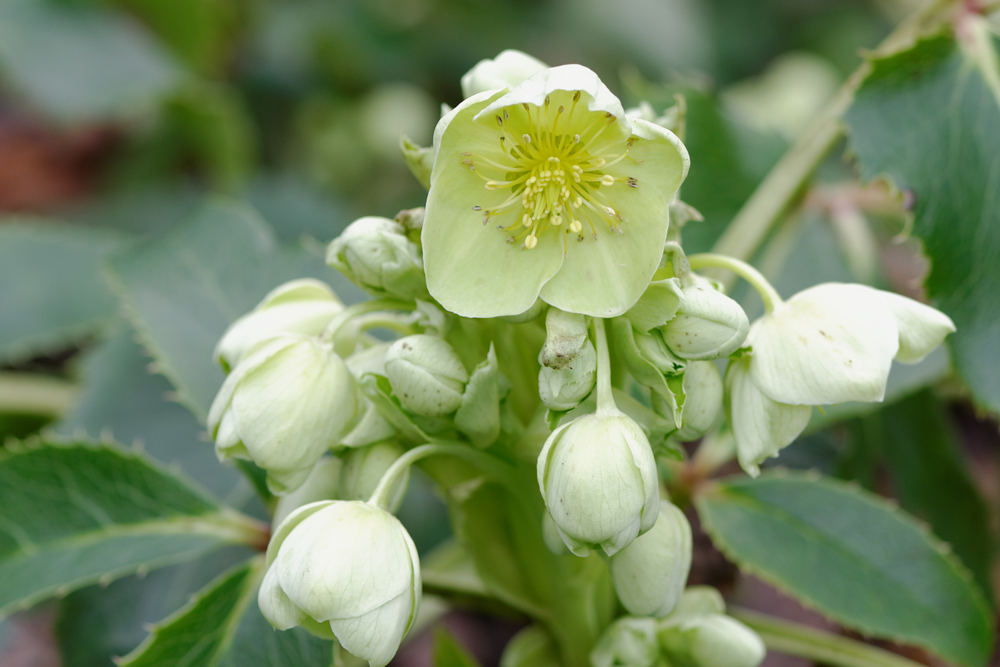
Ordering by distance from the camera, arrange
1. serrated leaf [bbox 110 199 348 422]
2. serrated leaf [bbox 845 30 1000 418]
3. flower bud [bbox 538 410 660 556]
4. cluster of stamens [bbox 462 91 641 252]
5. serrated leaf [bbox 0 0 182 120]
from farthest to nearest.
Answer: serrated leaf [bbox 0 0 182 120]
serrated leaf [bbox 110 199 348 422]
serrated leaf [bbox 845 30 1000 418]
cluster of stamens [bbox 462 91 641 252]
flower bud [bbox 538 410 660 556]

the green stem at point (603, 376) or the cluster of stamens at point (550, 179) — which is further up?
the cluster of stamens at point (550, 179)

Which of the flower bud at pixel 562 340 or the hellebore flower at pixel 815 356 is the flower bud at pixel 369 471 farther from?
the hellebore flower at pixel 815 356

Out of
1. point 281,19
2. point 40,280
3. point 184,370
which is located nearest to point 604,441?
point 184,370

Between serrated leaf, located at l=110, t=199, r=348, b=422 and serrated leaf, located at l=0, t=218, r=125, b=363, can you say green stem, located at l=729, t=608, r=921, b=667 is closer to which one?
serrated leaf, located at l=110, t=199, r=348, b=422

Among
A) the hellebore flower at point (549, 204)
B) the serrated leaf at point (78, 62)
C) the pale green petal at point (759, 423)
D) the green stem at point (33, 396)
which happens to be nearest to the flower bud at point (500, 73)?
the hellebore flower at point (549, 204)

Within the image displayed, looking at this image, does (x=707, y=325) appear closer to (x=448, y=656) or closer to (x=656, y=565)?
(x=656, y=565)

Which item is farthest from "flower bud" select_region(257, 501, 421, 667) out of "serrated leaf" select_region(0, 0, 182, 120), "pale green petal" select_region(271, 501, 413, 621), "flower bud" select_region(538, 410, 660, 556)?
"serrated leaf" select_region(0, 0, 182, 120)
